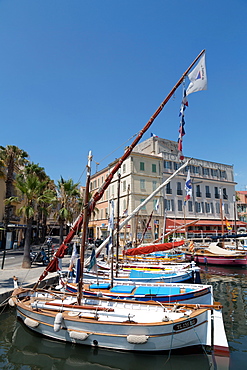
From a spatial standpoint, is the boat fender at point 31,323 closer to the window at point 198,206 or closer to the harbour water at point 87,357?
the harbour water at point 87,357

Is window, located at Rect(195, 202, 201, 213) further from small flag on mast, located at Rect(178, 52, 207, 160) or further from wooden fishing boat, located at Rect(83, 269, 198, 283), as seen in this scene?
small flag on mast, located at Rect(178, 52, 207, 160)

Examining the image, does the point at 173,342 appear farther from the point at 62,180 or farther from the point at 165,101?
the point at 62,180

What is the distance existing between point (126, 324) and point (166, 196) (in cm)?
3731

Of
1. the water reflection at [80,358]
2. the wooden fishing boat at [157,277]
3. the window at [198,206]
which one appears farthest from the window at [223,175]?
the water reflection at [80,358]

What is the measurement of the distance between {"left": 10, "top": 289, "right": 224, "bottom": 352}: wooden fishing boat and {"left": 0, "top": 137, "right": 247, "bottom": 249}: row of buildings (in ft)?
96.2

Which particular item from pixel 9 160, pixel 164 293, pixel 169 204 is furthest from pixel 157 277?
pixel 169 204

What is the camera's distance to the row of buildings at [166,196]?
41469mm

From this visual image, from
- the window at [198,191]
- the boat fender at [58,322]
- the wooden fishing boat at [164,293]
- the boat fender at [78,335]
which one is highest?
the window at [198,191]

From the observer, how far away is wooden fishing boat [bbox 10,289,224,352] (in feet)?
25.5

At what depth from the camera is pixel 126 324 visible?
786 centimetres

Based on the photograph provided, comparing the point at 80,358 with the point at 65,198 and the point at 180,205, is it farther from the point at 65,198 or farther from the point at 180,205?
the point at 180,205

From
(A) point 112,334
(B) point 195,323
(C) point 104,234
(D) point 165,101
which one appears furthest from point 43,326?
(C) point 104,234

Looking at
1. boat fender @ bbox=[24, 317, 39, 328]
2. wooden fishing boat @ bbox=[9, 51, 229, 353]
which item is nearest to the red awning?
wooden fishing boat @ bbox=[9, 51, 229, 353]

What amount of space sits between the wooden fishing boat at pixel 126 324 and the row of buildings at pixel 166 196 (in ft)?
96.2
